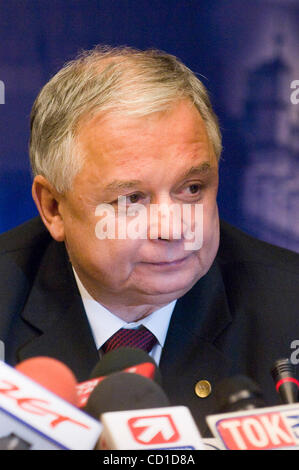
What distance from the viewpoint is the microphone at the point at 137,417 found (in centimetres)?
85

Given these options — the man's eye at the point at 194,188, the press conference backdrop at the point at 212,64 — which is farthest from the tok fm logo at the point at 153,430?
the press conference backdrop at the point at 212,64

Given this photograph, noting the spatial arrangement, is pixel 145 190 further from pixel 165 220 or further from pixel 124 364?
pixel 124 364

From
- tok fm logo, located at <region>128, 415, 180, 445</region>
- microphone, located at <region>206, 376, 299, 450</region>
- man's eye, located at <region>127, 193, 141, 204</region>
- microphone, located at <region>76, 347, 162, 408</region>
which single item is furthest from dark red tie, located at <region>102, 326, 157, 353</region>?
tok fm logo, located at <region>128, 415, 180, 445</region>

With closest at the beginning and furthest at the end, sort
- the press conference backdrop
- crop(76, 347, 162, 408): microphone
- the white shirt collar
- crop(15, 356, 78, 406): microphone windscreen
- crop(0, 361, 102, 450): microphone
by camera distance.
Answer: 1. crop(0, 361, 102, 450): microphone
2. crop(15, 356, 78, 406): microphone windscreen
3. crop(76, 347, 162, 408): microphone
4. the white shirt collar
5. the press conference backdrop

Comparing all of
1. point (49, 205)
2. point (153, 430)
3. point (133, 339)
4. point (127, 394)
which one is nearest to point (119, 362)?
point (127, 394)

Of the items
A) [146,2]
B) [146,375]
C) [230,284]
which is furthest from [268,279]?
[146,375]

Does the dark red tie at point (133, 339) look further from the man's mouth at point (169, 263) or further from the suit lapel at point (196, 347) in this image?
the man's mouth at point (169, 263)

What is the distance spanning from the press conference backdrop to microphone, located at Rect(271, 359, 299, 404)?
3.56 ft

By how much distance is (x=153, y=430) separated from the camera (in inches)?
34.1

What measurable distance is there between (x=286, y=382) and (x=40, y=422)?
17.2 inches

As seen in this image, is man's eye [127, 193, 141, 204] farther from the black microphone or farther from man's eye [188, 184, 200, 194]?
the black microphone

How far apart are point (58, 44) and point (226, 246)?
75cm

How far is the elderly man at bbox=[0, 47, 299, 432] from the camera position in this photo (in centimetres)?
167

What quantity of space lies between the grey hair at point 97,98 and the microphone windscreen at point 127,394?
85 centimetres
